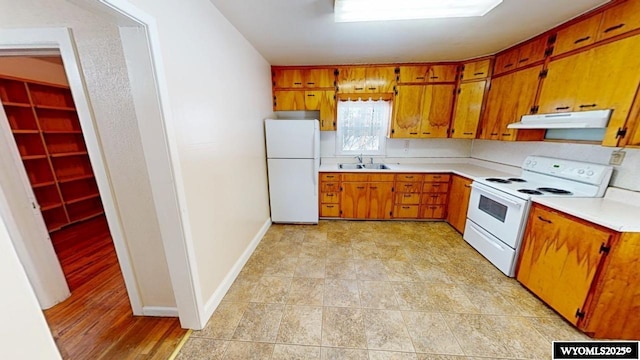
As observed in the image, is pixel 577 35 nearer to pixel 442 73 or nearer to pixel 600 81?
pixel 600 81

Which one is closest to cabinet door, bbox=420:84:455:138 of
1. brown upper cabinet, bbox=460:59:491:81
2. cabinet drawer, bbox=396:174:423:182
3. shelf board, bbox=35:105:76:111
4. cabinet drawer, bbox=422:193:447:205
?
brown upper cabinet, bbox=460:59:491:81

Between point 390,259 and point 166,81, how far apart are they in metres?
2.60

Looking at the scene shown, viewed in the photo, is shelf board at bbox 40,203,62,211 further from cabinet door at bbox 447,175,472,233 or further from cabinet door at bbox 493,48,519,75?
cabinet door at bbox 493,48,519,75

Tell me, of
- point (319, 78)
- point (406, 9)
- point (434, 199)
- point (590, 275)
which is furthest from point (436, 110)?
point (590, 275)

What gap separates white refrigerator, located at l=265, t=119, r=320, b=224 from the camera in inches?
120

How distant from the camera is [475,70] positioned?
3008 mm


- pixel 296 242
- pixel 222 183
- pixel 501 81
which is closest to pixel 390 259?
pixel 296 242

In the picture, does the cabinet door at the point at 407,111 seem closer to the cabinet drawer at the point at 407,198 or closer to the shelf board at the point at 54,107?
the cabinet drawer at the point at 407,198

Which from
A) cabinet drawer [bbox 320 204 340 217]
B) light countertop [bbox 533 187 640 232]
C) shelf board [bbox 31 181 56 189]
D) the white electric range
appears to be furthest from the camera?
cabinet drawer [bbox 320 204 340 217]

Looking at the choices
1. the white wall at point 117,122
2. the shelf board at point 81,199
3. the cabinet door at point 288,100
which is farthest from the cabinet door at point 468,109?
the shelf board at point 81,199

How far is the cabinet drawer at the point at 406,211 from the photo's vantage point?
11.3 ft

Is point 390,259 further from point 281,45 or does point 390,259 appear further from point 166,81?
point 281,45

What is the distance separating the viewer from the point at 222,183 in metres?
1.96

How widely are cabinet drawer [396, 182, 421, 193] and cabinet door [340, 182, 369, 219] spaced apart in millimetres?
498
